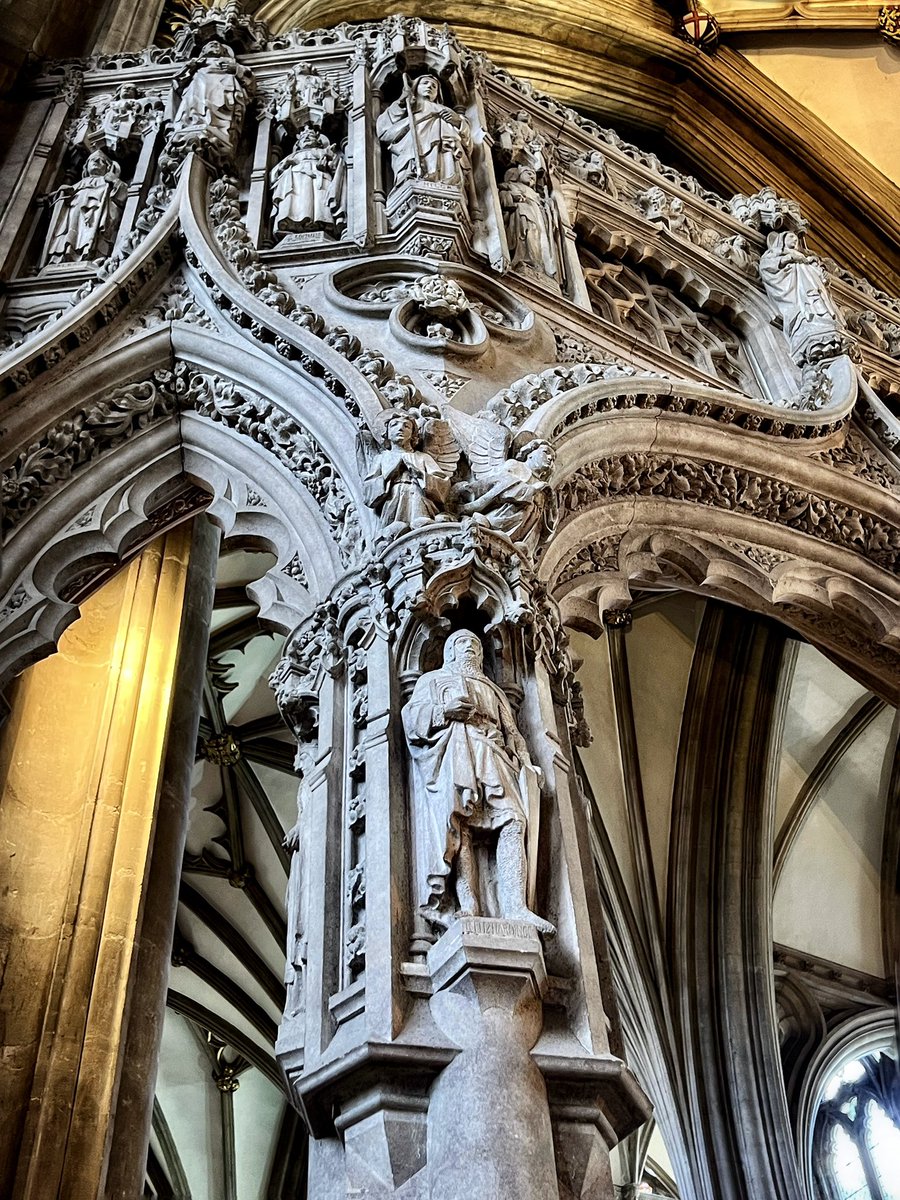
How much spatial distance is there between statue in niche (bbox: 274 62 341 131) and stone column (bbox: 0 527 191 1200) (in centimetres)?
236

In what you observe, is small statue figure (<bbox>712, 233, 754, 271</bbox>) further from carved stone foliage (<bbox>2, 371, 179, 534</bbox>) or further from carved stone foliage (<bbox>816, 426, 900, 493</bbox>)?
carved stone foliage (<bbox>2, 371, 179, 534</bbox>)

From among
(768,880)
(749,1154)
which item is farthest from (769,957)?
(749,1154)

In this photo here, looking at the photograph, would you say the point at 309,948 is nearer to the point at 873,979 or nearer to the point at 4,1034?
the point at 4,1034

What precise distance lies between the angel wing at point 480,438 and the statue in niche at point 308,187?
1682 millimetres

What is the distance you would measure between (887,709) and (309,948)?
1080cm

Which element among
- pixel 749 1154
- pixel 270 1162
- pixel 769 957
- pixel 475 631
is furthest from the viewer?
pixel 270 1162

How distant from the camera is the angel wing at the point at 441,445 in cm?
446

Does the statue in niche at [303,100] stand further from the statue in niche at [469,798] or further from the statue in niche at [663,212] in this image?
the statue in niche at [469,798]

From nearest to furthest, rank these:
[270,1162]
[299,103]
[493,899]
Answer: [493,899] → [299,103] → [270,1162]

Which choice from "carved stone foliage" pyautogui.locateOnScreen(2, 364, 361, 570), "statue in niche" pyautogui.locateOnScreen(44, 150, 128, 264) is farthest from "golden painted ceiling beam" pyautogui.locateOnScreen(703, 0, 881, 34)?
"carved stone foliage" pyautogui.locateOnScreen(2, 364, 361, 570)

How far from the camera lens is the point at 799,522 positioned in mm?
6117

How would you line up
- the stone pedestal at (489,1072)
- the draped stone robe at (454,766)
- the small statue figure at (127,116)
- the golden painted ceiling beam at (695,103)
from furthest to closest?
the golden painted ceiling beam at (695,103)
the small statue figure at (127,116)
the draped stone robe at (454,766)
the stone pedestal at (489,1072)

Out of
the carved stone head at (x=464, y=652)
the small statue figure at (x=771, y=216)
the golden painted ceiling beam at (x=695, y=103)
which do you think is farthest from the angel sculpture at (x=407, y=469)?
the golden painted ceiling beam at (x=695, y=103)

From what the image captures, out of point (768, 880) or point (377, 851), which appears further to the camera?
point (768, 880)
